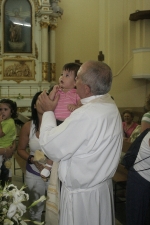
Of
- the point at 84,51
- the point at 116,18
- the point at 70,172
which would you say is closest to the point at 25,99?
the point at 84,51

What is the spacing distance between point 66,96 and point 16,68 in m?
8.91

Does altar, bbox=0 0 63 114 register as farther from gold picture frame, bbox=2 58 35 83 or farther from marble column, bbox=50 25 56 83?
marble column, bbox=50 25 56 83

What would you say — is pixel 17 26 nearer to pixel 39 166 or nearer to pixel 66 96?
pixel 39 166

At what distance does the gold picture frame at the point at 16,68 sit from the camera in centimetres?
1127

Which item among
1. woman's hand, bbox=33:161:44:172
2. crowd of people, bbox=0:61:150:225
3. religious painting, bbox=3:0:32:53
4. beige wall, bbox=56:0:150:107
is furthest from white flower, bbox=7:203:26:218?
beige wall, bbox=56:0:150:107

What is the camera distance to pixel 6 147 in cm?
357

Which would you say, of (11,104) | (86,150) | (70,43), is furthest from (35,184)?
(70,43)

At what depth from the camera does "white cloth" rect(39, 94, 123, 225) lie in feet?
6.98

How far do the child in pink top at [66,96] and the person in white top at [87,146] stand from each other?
242 mm

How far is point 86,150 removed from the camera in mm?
2166

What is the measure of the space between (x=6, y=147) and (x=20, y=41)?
27.1 feet

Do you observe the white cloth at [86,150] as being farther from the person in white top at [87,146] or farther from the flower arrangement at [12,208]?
the flower arrangement at [12,208]

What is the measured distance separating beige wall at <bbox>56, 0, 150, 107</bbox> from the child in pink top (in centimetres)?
952

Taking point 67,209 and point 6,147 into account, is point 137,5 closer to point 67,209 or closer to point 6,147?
point 6,147
